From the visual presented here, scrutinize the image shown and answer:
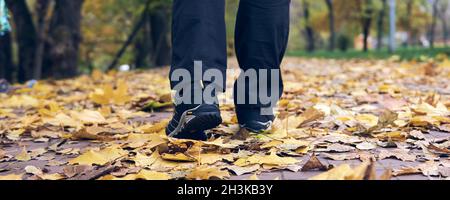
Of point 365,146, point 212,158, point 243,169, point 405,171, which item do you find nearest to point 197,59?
point 212,158

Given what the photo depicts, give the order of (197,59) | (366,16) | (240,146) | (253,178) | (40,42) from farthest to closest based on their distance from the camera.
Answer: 1. (366,16)
2. (40,42)
3. (240,146)
4. (197,59)
5. (253,178)

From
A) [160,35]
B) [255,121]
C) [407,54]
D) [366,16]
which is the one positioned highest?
[366,16]

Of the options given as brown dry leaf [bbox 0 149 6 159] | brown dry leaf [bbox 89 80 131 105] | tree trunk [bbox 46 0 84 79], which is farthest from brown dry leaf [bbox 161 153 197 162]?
tree trunk [bbox 46 0 84 79]

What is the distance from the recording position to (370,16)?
26.8 m

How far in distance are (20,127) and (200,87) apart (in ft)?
4.26

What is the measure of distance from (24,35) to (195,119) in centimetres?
683

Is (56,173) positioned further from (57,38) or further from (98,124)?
(57,38)

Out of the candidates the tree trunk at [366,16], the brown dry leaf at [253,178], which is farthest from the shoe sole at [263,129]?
the tree trunk at [366,16]

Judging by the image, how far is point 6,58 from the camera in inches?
364

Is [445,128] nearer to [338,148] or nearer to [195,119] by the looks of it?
[338,148]

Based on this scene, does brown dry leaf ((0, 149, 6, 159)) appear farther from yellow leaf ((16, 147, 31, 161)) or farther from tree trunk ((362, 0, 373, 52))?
tree trunk ((362, 0, 373, 52))

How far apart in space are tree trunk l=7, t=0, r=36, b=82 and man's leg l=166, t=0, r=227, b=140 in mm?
6430

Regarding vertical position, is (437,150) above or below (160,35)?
below

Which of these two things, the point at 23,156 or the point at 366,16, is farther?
the point at 366,16
